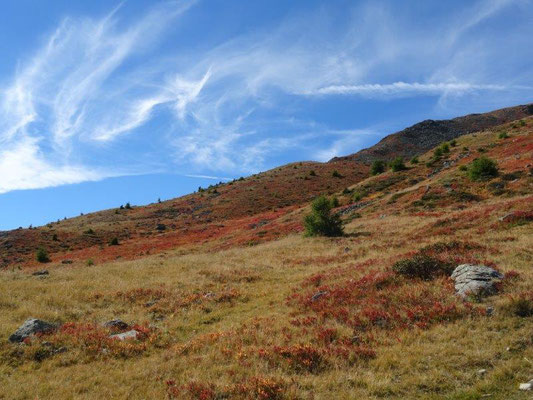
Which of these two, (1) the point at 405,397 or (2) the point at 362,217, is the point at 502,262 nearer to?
(1) the point at 405,397

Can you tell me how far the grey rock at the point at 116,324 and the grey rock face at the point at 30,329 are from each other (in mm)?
1750

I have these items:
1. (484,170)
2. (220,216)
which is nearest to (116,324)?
(484,170)

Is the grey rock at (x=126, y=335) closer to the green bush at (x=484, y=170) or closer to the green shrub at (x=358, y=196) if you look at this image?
the green bush at (x=484, y=170)

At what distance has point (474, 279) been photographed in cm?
1280

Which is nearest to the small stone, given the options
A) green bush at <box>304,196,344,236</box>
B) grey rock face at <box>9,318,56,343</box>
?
grey rock face at <box>9,318,56,343</box>

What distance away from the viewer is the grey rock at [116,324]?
1361 cm

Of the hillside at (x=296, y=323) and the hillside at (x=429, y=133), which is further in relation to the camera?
the hillside at (x=429, y=133)

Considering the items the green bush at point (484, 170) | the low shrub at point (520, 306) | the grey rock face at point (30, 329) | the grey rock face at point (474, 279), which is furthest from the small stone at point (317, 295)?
the green bush at point (484, 170)

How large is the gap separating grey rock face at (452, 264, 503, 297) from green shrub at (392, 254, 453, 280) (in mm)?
755

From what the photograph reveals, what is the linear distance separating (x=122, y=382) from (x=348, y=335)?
6228mm

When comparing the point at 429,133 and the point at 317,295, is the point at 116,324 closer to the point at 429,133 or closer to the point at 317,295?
the point at 317,295

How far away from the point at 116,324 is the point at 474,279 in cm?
1285

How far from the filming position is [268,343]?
35.6 feet

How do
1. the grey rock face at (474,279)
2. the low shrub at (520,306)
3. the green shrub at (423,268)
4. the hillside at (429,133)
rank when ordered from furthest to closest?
the hillside at (429,133) < the green shrub at (423,268) < the grey rock face at (474,279) < the low shrub at (520,306)
